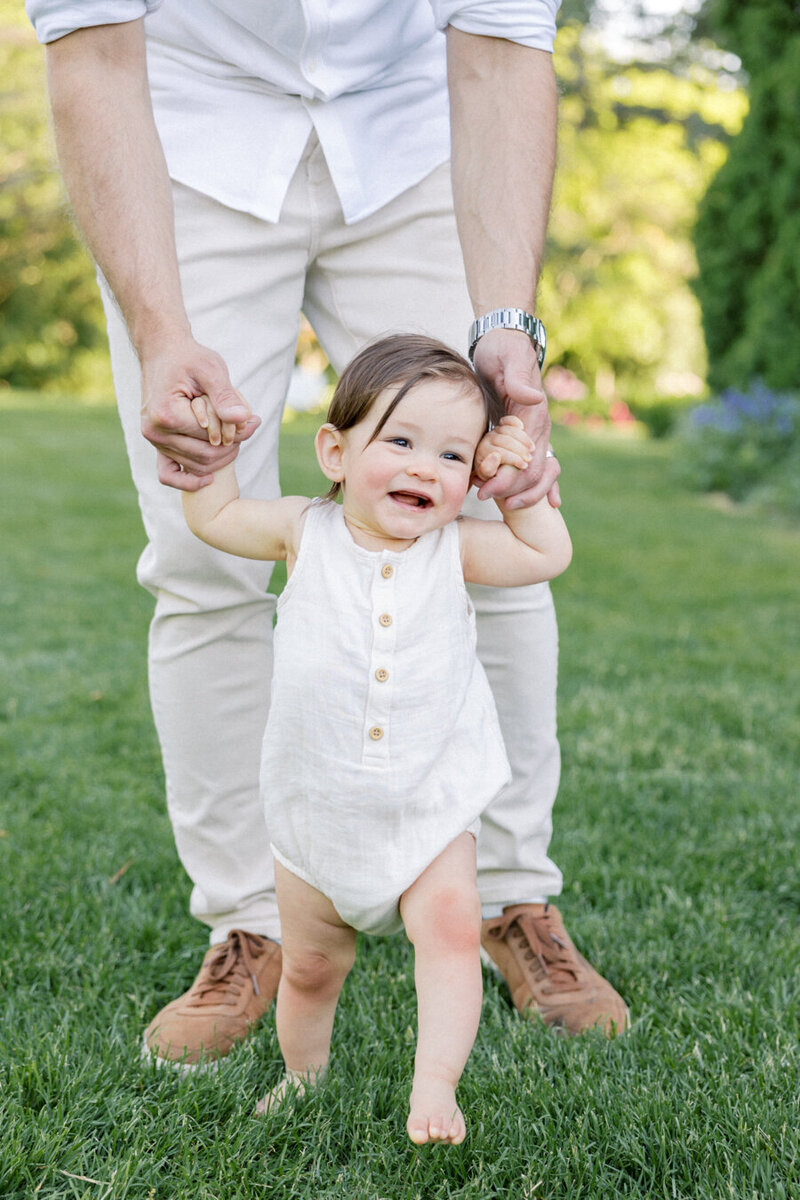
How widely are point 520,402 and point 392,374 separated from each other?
0.20 metres

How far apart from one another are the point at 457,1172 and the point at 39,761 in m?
1.99

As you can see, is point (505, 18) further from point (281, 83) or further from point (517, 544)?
point (517, 544)

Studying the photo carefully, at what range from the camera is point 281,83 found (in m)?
1.98

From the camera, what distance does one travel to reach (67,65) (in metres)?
1.78

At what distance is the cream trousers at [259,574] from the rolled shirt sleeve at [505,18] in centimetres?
26

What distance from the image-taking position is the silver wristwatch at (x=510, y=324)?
1771mm

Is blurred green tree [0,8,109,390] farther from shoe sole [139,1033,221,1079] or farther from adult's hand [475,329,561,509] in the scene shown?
shoe sole [139,1033,221,1079]

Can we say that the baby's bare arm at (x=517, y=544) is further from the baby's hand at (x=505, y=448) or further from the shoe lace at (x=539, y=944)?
the shoe lace at (x=539, y=944)

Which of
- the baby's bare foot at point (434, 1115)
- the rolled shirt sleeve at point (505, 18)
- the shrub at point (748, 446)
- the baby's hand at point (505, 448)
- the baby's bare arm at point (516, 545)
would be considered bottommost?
the shrub at point (748, 446)

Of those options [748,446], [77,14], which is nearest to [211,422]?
[77,14]

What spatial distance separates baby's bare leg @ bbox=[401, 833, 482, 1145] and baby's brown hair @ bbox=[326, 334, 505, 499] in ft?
2.01

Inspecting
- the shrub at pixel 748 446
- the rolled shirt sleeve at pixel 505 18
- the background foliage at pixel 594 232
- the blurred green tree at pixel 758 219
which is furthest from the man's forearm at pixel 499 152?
the background foliage at pixel 594 232

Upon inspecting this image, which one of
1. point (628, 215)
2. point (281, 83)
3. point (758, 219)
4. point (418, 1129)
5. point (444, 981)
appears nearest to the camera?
point (418, 1129)

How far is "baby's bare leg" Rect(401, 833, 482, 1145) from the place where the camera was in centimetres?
145
